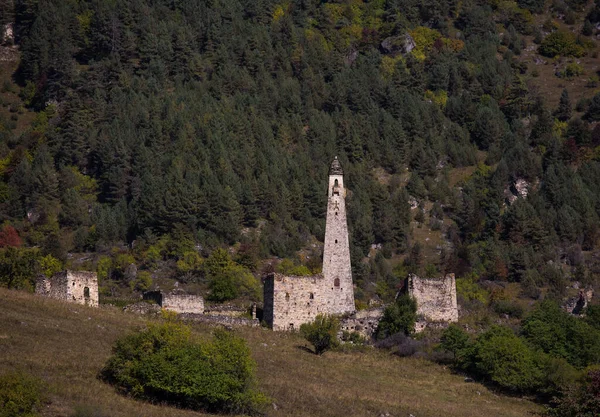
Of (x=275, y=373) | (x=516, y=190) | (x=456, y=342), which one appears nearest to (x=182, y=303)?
(x=456, y=342)

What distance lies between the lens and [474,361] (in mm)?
80875

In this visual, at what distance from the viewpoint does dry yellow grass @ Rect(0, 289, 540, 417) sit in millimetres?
58969

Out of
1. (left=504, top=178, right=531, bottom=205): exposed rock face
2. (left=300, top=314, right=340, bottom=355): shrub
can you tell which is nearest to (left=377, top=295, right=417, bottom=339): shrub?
(left=300, top=314, right=340, bottom=355): shrub

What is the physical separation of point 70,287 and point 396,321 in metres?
19.4

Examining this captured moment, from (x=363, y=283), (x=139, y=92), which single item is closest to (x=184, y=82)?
(x=139, y=92)

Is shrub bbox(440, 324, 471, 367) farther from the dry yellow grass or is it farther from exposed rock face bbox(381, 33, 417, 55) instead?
exposed rock face bbox(381, 33, 417, 55)

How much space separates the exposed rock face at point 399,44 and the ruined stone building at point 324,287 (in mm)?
73404

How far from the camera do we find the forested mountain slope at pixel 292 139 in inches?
4619

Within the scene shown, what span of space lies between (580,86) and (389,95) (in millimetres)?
25019

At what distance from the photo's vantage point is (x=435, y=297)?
90.9 meters

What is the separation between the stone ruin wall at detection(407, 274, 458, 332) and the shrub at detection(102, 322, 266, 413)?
96.3 feet

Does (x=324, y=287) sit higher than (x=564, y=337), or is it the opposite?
(x=324, y=287)

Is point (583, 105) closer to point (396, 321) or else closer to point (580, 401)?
point (396, 321)

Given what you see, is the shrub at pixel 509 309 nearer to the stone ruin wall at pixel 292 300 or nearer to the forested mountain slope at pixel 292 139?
the forested mountain slope at pixel 292 139
